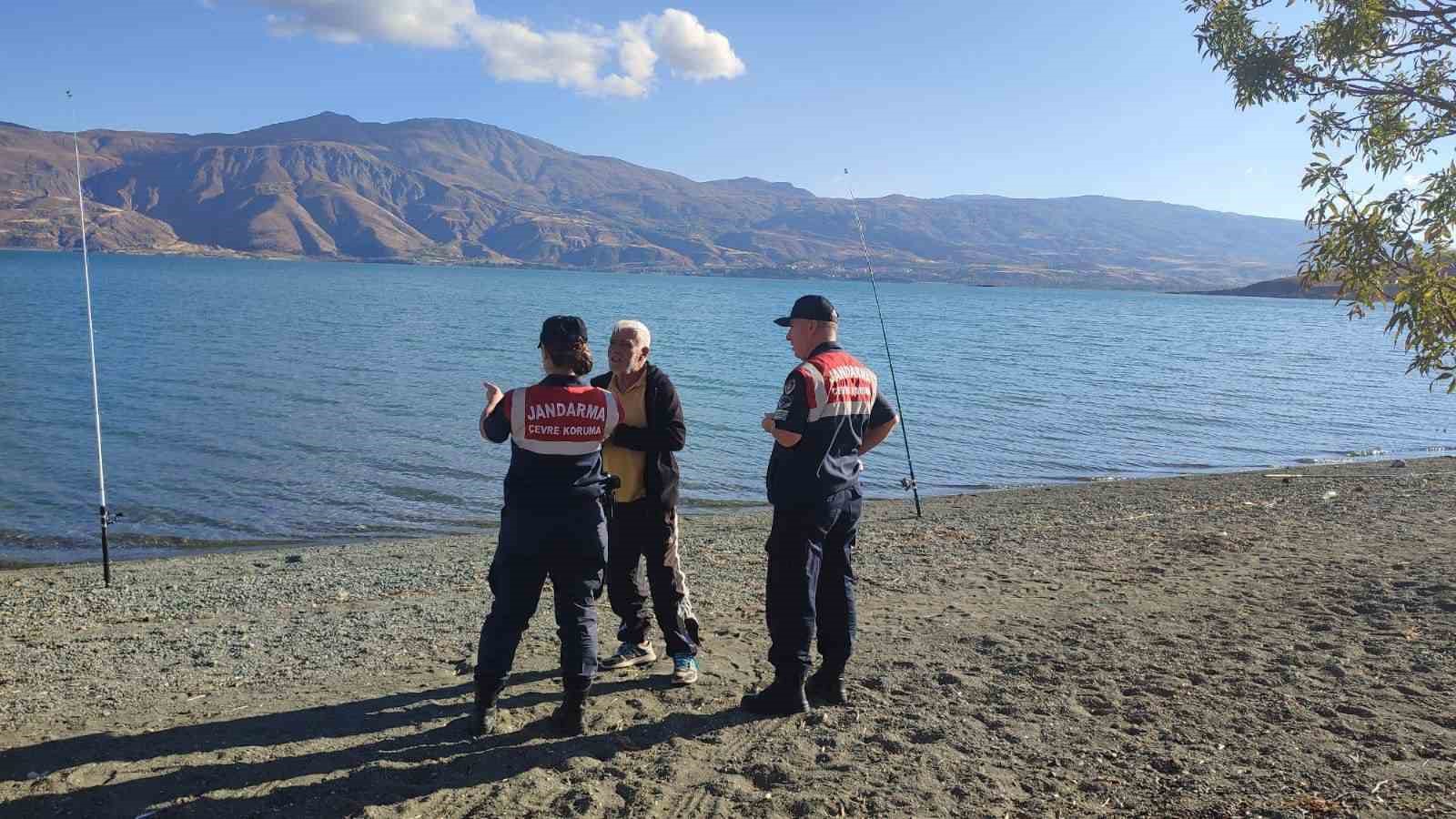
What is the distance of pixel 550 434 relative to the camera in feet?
16.0

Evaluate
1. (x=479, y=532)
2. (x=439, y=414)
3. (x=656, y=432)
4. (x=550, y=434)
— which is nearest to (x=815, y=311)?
(x=656, y=432)

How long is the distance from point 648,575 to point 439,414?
20.2m

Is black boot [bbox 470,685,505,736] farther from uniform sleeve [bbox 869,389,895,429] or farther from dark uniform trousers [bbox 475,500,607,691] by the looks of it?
uniform sleeve [bbox 869,389,895,429]

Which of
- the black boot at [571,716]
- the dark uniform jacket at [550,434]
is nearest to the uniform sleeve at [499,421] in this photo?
the dark uniform jacket at [550,434]

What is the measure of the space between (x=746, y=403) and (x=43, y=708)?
24.3m

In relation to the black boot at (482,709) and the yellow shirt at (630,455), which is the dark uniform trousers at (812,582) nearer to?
the yellow shirt at (630,455)

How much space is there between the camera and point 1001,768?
482cm

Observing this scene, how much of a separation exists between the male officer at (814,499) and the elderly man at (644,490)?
2.19 ft

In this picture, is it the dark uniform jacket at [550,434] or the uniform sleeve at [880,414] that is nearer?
the dark uniform jacket at [550,434]

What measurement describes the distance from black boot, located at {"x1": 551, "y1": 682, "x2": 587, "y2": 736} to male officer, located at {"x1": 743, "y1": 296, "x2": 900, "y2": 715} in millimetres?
973

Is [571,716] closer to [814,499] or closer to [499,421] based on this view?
[499,421]

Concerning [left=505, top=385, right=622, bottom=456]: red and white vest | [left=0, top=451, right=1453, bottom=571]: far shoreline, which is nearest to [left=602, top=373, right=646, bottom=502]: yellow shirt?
[left=505, top=385, right=622, bottom=456]: red and white vest

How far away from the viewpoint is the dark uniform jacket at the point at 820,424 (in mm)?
5152

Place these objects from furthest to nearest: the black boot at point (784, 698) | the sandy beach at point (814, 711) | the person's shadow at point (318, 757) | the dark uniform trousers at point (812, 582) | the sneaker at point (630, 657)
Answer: the sneaker at point (630, 657) < the black boot at point (784, 698) < the dark uniform trousers at point (812, 582) < the sandy beach at point (814, 711) < the person's shadow at point (318, 757)
